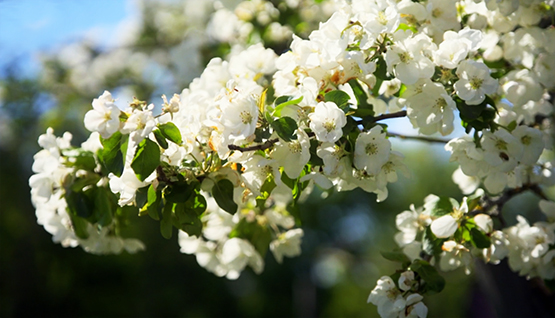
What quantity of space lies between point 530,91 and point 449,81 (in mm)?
400

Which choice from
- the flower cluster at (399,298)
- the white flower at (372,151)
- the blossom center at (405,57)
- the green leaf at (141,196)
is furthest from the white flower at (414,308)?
the green leaf at (141,196)

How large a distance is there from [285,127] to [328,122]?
3.4 inches

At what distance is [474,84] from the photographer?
47.1 inches

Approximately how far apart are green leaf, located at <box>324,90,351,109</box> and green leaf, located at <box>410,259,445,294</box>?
0.49 meters

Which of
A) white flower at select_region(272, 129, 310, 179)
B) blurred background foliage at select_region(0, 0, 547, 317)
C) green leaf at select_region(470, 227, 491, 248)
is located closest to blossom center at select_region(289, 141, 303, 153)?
white flower at select_region(272, 129, 310, 179)

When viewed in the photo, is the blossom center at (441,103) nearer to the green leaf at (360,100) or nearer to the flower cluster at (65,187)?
the green leaf at (360,100)

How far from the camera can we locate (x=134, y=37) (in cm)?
459

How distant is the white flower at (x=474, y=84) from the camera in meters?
1.19

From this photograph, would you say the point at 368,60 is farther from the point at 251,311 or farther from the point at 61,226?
the point at 251,311

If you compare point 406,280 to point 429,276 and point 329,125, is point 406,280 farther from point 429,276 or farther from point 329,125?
point 329,125

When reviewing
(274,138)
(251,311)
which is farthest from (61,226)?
(251,311)

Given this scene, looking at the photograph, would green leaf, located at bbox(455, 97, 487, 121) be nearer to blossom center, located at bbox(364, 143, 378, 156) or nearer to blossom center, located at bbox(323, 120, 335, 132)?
blossom center, located at bbox(364, 143, 378, 156)

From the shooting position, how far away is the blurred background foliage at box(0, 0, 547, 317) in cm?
312

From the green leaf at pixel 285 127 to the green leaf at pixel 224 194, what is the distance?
195 millimetres
